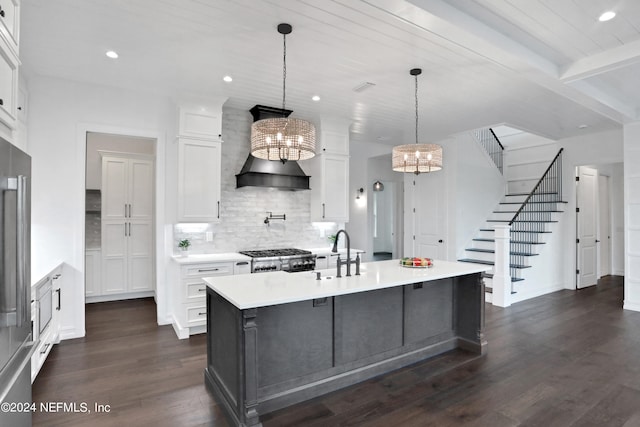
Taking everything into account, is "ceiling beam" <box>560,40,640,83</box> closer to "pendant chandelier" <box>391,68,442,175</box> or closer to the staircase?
"pendant chandelier" <box>391,68,442,175</box>

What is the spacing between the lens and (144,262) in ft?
19.5

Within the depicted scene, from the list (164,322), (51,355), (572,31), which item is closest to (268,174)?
(164,322)

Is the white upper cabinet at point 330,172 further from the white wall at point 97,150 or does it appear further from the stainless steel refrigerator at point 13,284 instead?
the stainless steel refrigerator at point 13,284

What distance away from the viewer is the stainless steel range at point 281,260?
447 centimetres

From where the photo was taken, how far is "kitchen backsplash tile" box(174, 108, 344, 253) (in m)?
4.86

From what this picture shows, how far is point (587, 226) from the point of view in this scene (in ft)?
22.9

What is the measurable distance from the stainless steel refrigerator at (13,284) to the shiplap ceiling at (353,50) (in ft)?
5.32

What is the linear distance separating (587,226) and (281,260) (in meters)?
6.31

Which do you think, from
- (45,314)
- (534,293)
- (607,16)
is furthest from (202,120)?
(534,293)

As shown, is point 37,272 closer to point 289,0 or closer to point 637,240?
point 289,0

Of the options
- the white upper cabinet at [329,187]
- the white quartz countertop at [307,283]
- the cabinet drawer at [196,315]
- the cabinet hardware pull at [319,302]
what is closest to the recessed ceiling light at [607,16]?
the white quartz countertop at [307,283]

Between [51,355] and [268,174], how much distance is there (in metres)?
3.09

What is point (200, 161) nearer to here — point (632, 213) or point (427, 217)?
point (427, 217)

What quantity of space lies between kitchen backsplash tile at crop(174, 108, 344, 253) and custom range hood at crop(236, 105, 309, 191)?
19 centimetres
